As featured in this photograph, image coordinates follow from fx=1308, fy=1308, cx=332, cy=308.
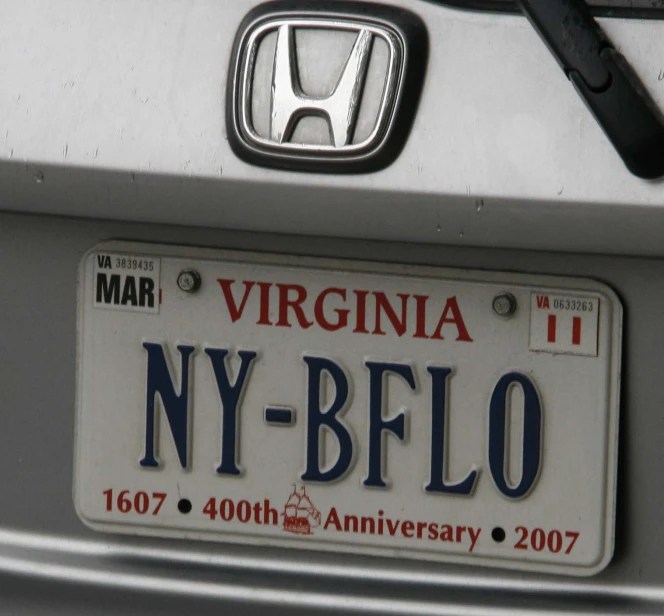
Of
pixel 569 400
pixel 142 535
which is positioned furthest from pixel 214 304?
pixel 569 400

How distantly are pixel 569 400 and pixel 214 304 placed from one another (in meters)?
0.44

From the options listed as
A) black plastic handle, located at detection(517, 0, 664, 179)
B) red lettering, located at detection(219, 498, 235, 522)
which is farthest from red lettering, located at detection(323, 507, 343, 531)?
black plastic handle, located at detection(517, 0, 664, 179)

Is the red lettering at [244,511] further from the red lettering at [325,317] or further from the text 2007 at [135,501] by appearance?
the red lettering at [325,317]

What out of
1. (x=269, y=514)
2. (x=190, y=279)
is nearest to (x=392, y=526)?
(x=269, y=514)

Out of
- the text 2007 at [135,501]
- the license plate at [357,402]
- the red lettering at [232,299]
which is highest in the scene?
the red lettering at [232,299]

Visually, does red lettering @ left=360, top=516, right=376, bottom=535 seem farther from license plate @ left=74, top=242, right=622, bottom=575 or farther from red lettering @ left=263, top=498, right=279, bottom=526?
red lettering @ left=263, top=498, right=279, bottom=526

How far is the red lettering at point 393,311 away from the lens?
153 cm

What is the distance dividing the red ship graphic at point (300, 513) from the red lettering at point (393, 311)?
0.77 feet

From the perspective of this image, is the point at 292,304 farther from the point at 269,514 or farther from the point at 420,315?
the point at 269,514

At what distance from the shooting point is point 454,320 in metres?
1.53

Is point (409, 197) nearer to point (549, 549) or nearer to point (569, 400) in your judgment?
point (569, 400)

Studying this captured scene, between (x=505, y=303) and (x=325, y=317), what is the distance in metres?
0.21

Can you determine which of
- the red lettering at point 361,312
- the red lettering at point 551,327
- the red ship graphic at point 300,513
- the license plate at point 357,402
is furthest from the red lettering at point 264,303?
the red lettering at point 551,327

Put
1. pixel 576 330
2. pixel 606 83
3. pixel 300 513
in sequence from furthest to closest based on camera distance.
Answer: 1. pixel 300 513
2. pixel 576 330
3. pixel 606 83
